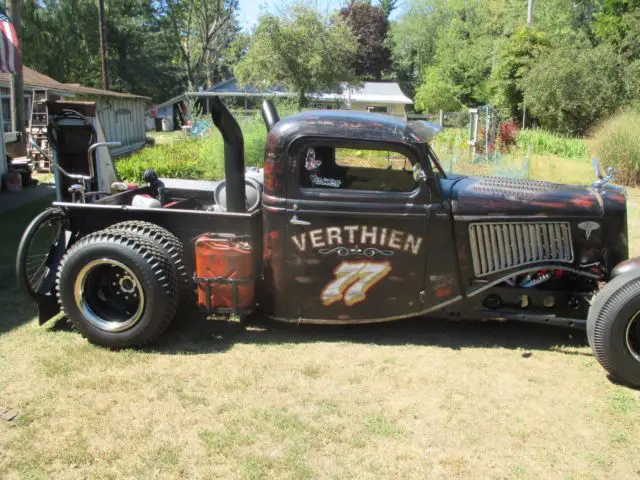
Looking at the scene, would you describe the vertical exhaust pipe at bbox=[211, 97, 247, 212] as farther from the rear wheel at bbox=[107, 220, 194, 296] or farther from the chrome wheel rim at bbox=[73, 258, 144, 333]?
the chrome wheel rim at bbox=[73, 258, 144, 333]

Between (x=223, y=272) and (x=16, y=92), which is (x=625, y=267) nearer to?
(x=223, y=272)

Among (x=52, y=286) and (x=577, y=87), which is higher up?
(x=577, y=87)

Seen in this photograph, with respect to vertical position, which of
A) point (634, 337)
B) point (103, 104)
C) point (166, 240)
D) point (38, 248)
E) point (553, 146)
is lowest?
point (634, 337)

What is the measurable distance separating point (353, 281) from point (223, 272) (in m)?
1.01

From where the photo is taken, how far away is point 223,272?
4.22 metres

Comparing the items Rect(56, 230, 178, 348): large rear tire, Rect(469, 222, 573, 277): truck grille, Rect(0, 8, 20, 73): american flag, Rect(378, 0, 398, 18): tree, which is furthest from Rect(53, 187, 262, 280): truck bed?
Rect(378, 0, 398, 18): tree

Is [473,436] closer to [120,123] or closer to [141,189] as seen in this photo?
[141,189]

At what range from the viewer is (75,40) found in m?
37.1

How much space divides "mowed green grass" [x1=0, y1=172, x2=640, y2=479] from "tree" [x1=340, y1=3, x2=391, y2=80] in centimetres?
5273

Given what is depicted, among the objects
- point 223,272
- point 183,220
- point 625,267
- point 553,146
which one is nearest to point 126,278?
point 183,220

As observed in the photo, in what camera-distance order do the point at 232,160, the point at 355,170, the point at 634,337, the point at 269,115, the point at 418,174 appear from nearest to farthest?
Answer: the point at 634,337, the point at 418,174, the point at 232,160, the point at 355,170, the point at 269,115

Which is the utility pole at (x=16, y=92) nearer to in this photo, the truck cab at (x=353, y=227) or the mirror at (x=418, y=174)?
the truck cab at (x=353, y=227)

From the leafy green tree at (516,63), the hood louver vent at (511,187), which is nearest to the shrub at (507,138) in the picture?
the leafy green tree at (516,63)

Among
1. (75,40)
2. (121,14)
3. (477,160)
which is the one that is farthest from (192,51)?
(477,160)
